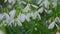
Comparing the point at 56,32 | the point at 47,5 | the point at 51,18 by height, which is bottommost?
the point at 56,32

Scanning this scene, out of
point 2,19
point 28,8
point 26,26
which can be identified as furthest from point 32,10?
point 2,19

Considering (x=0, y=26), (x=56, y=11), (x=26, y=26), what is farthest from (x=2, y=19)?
(x=56, y=11)

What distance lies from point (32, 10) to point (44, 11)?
0.49 feet

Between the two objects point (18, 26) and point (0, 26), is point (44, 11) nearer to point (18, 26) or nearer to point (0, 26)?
point (18, 26)

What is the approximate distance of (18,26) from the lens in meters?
2.10

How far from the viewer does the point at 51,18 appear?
7.02 ft

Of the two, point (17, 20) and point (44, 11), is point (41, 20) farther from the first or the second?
point (17, 20)

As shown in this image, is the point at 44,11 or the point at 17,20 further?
the point at 44,11

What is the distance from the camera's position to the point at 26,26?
211 cm

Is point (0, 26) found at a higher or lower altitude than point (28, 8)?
lower

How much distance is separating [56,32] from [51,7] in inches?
11.3

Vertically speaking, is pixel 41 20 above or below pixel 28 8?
below

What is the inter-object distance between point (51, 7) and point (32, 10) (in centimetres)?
22

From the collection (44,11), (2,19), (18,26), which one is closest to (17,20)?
(18,26)
